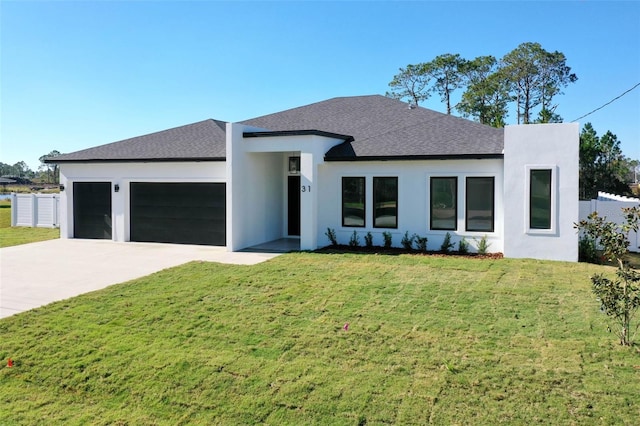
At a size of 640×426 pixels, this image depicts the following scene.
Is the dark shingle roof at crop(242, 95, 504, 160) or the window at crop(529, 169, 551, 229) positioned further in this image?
the dark shingle roof at crop(242, 95, 504, 160)

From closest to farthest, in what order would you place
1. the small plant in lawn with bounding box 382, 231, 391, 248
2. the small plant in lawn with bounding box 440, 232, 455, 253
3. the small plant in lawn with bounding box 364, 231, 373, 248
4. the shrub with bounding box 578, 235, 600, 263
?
the shrub with bounding box 578, 235, 600, 263
the small plant in lawn with bounding box 440, 232, 455, 253
the small plant in lawn with bounding box 382, 231, 391, 248
the small plant in lawn with bounding box 364, 231, 373, 248

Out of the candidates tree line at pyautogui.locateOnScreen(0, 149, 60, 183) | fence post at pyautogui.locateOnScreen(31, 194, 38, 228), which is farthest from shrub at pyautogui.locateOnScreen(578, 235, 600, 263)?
tree line at pyautogui.locateOnScreen(0, 149, 60, 183)

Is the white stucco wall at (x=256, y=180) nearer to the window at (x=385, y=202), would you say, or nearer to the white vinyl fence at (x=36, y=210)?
the window at (x=385, y=202)

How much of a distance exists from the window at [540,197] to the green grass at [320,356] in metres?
3.10

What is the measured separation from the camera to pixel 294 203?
17.3m

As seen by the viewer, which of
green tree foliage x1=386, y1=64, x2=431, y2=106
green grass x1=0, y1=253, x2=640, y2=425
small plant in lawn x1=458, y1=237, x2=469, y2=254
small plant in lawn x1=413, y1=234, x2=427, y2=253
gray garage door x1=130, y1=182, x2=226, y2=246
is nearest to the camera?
green grass x1=0, y1=253, x2=640, y2=425

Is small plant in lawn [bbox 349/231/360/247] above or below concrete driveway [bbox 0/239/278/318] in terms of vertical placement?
above

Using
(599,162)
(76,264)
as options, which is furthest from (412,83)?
(76,264)

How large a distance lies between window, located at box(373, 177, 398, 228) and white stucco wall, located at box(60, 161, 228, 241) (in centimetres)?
505

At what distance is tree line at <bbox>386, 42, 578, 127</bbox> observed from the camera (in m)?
37.9

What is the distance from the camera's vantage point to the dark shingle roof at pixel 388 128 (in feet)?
46.6

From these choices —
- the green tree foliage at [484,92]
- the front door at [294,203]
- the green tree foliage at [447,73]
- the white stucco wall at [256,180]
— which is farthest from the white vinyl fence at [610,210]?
the green tree foliage at [447,73]

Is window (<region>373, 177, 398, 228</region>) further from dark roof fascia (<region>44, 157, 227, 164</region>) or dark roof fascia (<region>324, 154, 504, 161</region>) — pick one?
dark roof fascia (<region>44, 157, 227, 164</region>)

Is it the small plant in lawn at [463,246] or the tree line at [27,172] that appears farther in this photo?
the tree line at [27,172]
